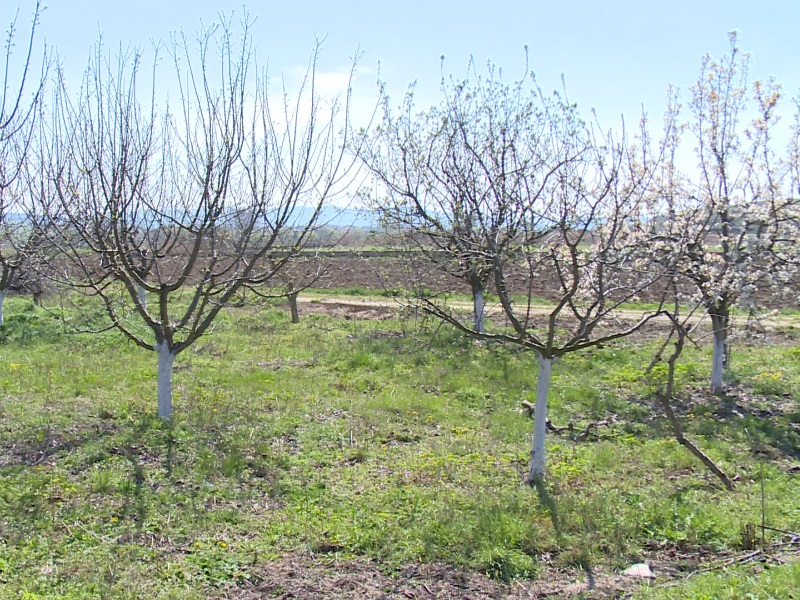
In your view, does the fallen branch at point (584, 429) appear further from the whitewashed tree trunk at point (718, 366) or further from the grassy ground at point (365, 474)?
the whitewashed tree trunk at point (718, 366)

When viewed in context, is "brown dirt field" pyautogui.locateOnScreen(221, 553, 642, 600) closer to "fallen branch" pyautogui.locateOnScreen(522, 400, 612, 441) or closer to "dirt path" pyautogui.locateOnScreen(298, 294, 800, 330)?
"fallen branch" pyautogui.locateOnScreen(522, 400, 612, 441)

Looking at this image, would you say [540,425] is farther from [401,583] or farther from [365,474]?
[401,583]

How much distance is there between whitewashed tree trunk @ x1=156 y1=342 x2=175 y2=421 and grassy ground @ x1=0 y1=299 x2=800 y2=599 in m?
0.21

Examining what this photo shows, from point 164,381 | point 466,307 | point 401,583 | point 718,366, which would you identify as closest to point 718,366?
point 718,366

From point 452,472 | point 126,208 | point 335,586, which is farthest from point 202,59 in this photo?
point 335,586

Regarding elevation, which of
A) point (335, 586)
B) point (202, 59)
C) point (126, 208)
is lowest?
point (335, 586)

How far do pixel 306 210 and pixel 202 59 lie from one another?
208 centimetres

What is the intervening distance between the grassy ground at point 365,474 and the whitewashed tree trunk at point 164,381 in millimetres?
209

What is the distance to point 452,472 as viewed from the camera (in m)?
6.76

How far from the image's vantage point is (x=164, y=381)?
8203mm

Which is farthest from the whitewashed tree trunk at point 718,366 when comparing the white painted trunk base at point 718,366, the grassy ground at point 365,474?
the grassy ground at point 365,474

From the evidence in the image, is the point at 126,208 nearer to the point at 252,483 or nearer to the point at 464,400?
the point at 252,483

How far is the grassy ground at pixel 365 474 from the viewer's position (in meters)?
4.91

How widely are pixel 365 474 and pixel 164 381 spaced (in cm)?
304
